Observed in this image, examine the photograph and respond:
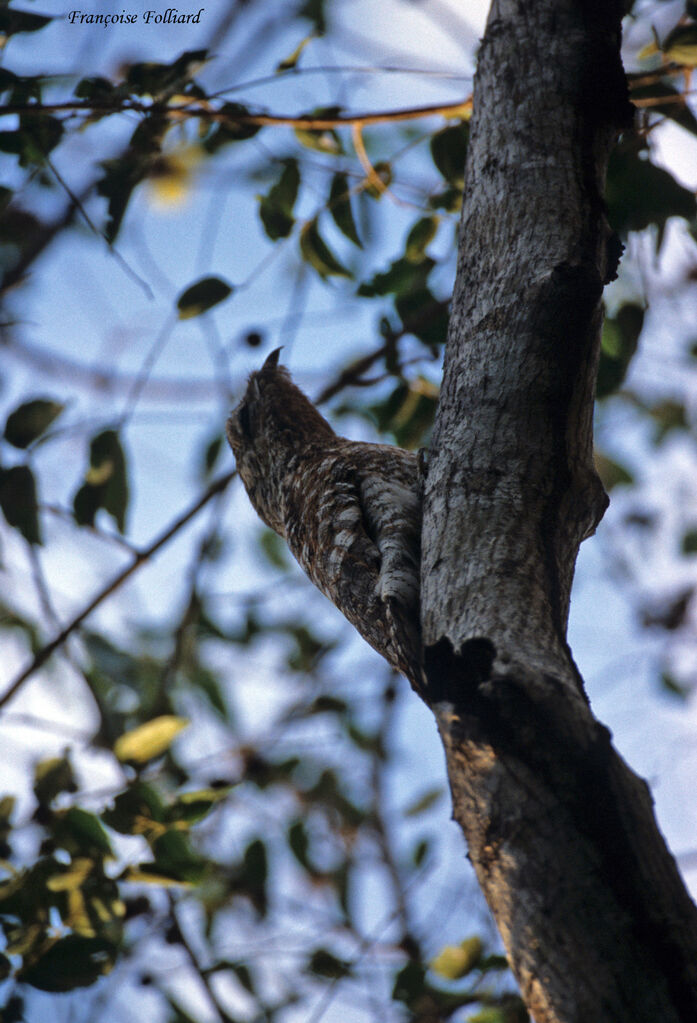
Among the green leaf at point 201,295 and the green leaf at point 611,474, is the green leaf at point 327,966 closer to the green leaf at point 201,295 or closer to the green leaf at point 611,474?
the green leaf at point 201,295

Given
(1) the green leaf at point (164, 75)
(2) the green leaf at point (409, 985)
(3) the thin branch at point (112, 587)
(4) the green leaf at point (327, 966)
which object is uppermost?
(1) the green leaf at point (164, 75)

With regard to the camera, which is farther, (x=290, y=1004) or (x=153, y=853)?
(x=290, y=1004)

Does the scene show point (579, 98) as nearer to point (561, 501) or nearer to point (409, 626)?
point (561, 501)

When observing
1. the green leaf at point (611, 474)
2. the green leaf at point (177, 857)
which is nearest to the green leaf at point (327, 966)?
the green leaf at point (177, 857)

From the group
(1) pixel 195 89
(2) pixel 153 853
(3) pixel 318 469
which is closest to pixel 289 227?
(1) pixel 195 89

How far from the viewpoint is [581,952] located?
90 centimetres

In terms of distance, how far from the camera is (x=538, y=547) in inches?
49.7

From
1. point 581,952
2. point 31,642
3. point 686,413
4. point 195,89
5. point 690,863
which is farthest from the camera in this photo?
point 686,413

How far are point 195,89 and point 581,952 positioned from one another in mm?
2350

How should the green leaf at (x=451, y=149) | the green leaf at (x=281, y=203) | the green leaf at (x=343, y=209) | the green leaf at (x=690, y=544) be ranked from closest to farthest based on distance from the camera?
1. the green leaf at (x=451, y=149)
2. the green leaf at (x=281, y=203)
3. the green leaf at (x=343, y=209)
4. the green leaf at (x=690, y=544)

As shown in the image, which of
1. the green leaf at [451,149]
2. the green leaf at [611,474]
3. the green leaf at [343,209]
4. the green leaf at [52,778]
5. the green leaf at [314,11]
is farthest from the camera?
the green leaf at [611,474]

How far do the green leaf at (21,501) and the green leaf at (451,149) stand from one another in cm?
157

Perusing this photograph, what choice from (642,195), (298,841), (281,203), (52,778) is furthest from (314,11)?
(298,841)

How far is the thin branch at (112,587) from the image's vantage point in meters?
2.59
